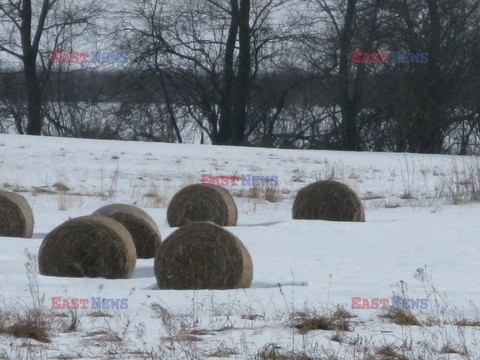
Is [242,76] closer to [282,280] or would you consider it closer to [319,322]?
[282,280]

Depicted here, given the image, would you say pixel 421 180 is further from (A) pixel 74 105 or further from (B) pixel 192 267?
(A) pixel 74 105

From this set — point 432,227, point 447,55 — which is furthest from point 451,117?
point 432,227

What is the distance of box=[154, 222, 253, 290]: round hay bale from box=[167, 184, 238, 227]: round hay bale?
4.59 meters

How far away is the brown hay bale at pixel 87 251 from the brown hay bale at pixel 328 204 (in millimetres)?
5082

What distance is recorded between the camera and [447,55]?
3247cm

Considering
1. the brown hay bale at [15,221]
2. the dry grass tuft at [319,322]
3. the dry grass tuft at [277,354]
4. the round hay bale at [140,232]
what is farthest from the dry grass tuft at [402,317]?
the brown hay bale at [15,221]

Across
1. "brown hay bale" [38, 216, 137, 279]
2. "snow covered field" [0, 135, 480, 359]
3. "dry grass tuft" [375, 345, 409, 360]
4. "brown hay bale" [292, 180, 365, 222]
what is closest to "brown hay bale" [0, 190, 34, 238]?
"snow covered field" [0, 135, 480, 359]

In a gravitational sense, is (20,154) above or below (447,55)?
below

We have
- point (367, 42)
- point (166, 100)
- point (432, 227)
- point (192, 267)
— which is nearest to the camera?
point (192, 267)

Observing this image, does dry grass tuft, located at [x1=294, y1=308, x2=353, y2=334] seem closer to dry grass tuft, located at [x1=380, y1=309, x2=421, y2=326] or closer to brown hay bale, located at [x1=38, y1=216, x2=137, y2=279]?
dry grass tuft, located at [x1=380, y1=309, x2=421, y2=326]

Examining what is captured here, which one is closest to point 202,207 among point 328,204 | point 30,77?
point 328,204

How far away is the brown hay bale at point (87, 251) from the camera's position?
898cm

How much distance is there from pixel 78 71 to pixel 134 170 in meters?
19.1

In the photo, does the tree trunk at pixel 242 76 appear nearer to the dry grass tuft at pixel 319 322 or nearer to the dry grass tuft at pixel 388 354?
the dry grass tuft at pixel 319 322
